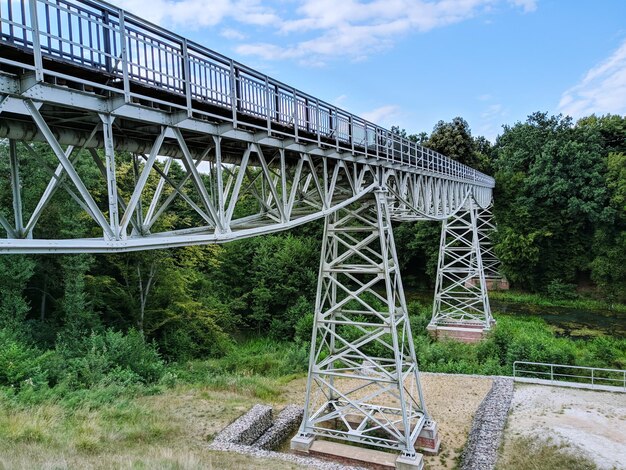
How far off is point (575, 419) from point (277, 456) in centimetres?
713

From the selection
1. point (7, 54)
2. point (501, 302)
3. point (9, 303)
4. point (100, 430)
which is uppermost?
point (7, 54)

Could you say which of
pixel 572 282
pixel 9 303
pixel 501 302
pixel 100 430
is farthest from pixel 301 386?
pixel 572 282

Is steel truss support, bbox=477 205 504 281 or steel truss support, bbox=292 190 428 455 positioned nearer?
steel truss support, bbox=292 190 428 455

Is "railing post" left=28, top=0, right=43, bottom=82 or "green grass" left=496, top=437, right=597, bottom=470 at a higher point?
"railing post" left=28, top=0, right=43, bottom=82

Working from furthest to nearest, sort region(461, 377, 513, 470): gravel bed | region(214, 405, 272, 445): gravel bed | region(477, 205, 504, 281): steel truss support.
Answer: region(477, 205, 504, 281): steel truss support
region(214, 405, 272, 445): gravel bed
region(461, 377, 513, 470): gravel bed

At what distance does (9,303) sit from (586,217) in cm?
3157

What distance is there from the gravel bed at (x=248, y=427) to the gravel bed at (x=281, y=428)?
0.51 ft

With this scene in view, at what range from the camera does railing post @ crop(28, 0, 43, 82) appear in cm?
375

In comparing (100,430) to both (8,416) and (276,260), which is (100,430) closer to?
(8,416)

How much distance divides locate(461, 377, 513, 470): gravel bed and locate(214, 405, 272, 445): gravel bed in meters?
4.50

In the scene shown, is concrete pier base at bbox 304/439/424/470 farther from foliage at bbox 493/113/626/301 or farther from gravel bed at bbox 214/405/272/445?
foliage at bbox 493/113/626/301

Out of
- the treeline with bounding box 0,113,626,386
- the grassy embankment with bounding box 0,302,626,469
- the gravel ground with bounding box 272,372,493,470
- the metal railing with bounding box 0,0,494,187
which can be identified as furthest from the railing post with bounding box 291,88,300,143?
the gravel ground with bounding box 272,372,493,470

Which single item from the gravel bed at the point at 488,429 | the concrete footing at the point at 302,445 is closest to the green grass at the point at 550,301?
the gravel bed at the point at 488,429

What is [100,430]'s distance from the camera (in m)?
8.43
